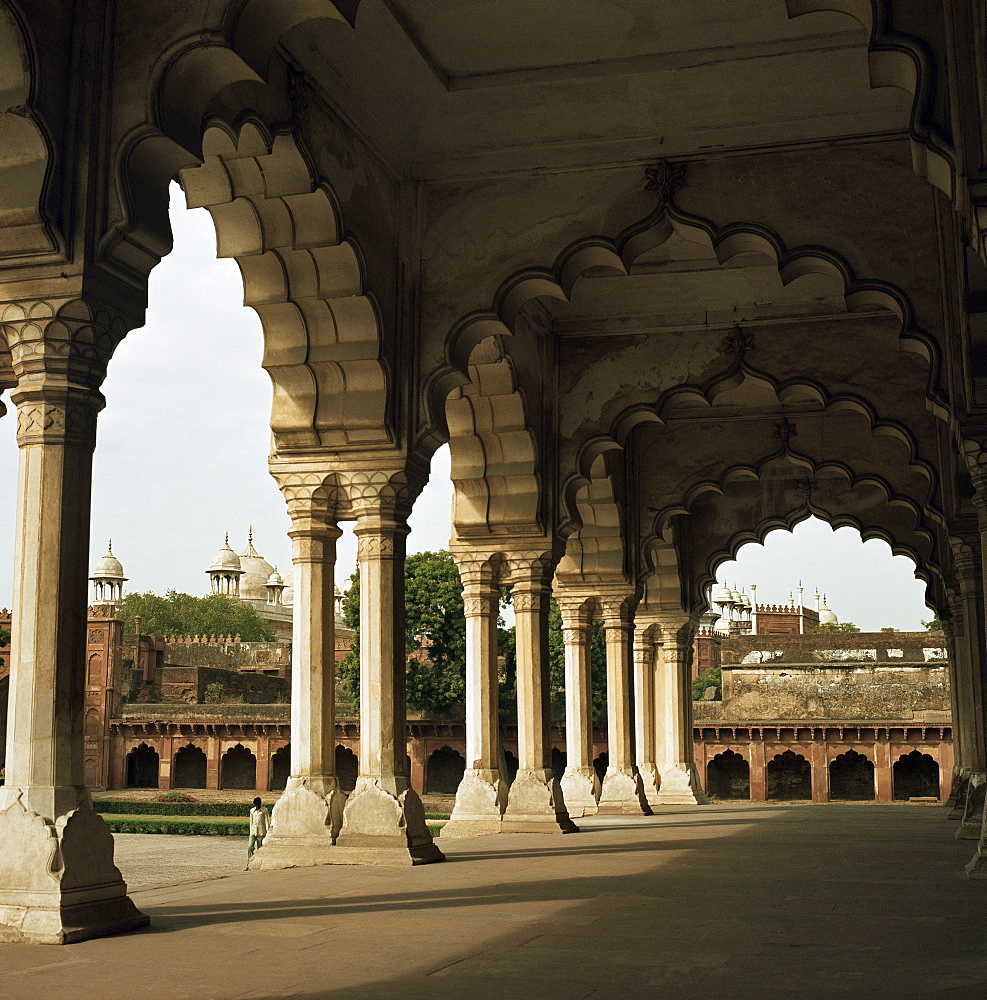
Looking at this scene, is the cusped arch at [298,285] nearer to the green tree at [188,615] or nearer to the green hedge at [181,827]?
the green hedge at [181,827]

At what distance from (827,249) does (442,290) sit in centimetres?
358

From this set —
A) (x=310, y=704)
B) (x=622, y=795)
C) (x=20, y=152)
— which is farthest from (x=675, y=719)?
(x=20, y=152)

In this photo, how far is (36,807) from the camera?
6.58m

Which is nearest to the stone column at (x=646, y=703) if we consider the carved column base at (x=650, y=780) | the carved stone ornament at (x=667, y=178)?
the carved column base at (x=650, y=780)

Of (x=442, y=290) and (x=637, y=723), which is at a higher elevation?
(x=442, y=290)

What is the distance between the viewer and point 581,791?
66.8 feet

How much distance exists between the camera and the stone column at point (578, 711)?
20.1 meters

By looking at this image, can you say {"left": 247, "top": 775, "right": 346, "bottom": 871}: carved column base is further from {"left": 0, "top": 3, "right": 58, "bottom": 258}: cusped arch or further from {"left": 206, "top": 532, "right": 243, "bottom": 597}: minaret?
{"left": 206, "top": 532, "right": 243, "bottom": 597}: minaret

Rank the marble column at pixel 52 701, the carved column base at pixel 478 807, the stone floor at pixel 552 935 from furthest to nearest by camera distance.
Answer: the carved column base at pixel 478 807 < the marble column at pixel 52 701 < the stone floor at pixel 552 935

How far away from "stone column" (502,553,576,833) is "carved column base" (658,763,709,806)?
9705 mm

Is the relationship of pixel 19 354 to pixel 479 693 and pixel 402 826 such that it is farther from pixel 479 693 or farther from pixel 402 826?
pixel 479 693

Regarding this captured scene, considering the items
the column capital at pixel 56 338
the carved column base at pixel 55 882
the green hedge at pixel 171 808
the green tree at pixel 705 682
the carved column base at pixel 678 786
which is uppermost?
the column capital at pixel 56 338

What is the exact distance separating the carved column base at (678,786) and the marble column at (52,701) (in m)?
19.5

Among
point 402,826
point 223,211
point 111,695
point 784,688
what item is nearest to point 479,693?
point 402,826
